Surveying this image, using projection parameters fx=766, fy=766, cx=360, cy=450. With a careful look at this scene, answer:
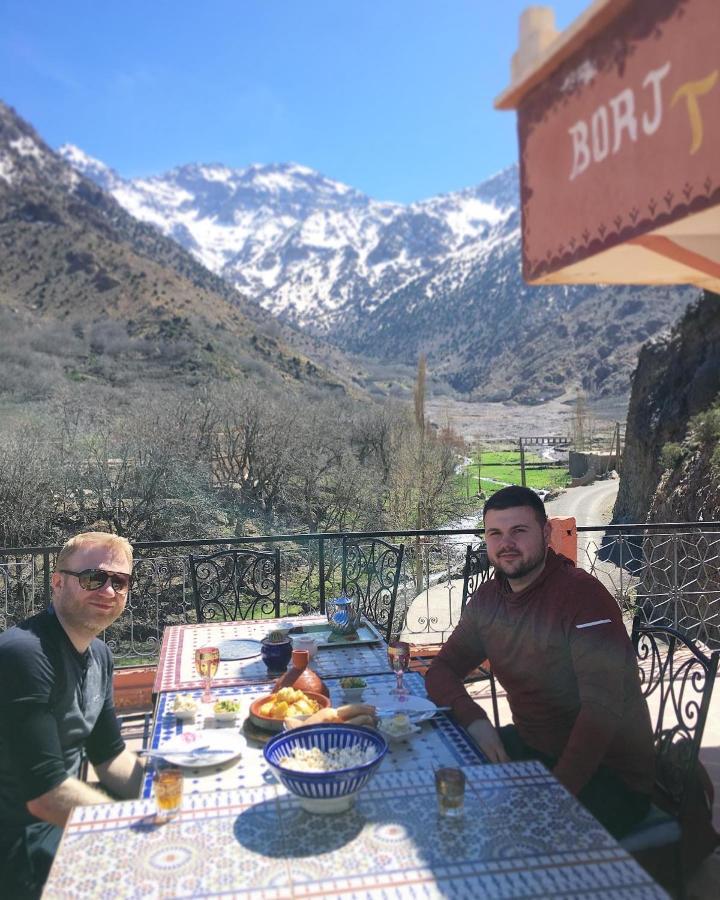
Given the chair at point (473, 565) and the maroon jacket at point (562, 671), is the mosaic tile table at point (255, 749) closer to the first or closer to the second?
the maroon jacket at point (562, 671)

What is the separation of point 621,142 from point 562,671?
6.11 ft

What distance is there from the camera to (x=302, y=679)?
2551 mm

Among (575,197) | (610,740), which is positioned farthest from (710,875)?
(575,197)

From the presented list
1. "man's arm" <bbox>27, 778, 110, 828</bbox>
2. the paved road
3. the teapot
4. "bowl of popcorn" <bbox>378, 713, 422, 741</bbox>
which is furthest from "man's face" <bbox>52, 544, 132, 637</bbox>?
the paved road

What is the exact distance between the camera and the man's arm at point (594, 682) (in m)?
2.19

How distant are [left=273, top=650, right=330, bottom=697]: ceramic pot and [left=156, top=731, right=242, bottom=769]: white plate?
27 cm

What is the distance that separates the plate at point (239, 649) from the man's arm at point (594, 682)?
134 centimetres

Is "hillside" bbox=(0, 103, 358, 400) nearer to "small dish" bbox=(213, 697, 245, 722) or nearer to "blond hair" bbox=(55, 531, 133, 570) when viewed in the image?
"blond hair" bbox=(55, 531, 133, 570)

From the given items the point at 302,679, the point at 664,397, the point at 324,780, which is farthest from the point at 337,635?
the point at 664,397

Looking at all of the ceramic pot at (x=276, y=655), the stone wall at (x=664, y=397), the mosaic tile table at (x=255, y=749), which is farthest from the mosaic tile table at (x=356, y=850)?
the stone wall at (x=664, y=397)

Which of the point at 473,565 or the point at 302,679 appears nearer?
the point at 302,679

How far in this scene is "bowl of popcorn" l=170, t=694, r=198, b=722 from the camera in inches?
96.0

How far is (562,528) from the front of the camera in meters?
4.95

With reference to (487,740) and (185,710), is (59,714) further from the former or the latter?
(487,740)
